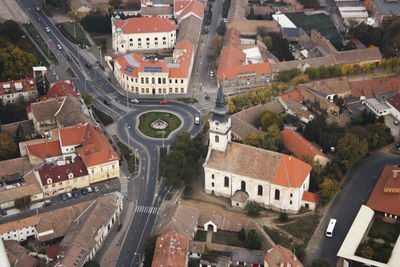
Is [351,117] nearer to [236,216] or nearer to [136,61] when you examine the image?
[236,216]

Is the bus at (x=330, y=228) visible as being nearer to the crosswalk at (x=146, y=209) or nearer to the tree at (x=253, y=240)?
the tree at (x=253, y=240)

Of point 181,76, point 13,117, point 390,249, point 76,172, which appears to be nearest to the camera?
point 390,249

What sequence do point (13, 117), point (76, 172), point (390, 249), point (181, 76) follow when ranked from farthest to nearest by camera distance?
point (181, 76) < point (13, 117) < point (76, 172) < point (390, 249)

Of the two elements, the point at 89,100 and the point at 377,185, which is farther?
the point at 89,100

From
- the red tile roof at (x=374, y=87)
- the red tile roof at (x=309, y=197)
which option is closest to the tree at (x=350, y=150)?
the red tile roof at (x=309, y=197)

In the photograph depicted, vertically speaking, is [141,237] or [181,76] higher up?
[181,76]

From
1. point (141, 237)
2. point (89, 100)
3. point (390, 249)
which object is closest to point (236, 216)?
point (141, 237)
